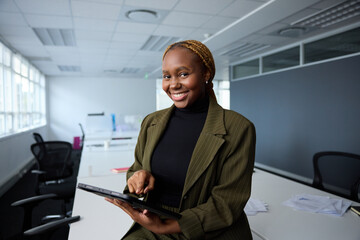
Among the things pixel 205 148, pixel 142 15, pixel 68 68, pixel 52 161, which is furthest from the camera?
pixel 68 68

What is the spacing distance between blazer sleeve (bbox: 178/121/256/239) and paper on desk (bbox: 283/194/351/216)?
0.77 metres

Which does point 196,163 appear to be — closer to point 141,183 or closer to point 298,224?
point 141,183

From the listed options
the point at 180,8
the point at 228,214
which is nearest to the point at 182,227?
the point at 228,214

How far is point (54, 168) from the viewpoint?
3389 millimetres

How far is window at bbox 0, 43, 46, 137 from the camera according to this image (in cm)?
501

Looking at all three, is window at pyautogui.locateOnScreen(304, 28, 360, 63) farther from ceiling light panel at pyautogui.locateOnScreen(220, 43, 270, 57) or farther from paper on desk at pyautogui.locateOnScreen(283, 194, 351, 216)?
paper on desk at pyautogui.locateOnScreen(283, 194, 351, 216)

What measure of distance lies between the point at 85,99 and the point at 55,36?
18.7 feet

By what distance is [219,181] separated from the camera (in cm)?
96

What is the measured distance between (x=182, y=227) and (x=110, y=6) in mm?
3293

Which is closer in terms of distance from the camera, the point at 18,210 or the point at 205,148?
the point at 205,148

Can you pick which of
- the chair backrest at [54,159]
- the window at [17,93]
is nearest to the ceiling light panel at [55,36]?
the window at [17,93]

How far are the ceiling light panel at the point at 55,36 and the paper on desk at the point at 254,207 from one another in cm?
426

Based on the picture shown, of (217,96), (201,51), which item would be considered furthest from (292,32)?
(217,96)

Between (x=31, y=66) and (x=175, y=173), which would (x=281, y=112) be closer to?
(x=175, y=173)
